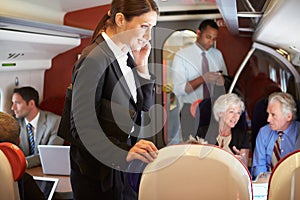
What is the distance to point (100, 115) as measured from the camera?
1260mm

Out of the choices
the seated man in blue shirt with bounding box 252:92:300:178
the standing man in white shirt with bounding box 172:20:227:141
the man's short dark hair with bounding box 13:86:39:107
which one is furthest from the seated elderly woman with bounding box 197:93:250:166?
the man's short dark hair with bounding box 13:86:39:107

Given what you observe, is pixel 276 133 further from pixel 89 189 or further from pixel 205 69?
pixel 89 189

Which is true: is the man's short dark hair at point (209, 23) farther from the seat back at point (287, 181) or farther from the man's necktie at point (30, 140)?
the seat back at point (287, 181)

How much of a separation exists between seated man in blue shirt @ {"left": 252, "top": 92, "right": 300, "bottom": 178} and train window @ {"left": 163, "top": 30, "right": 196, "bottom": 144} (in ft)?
3.21

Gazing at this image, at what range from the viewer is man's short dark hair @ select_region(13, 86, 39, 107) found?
3.03m

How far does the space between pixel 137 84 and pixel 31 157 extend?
136cm

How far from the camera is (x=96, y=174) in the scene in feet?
4.38

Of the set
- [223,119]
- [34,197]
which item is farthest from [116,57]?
[223,119]

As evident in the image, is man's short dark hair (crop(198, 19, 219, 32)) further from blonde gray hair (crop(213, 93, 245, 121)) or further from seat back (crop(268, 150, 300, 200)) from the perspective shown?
seat back (crop(268, 150, 300, 200))

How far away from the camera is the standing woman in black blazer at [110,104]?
1206mm

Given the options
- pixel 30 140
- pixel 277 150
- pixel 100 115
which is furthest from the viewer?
pixel 30 140

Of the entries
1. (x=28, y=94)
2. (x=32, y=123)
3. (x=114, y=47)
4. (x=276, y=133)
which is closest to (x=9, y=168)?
(x=114, y=47)

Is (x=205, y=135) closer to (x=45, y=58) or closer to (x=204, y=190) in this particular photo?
(x=45, y=58)

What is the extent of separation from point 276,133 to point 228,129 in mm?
319
